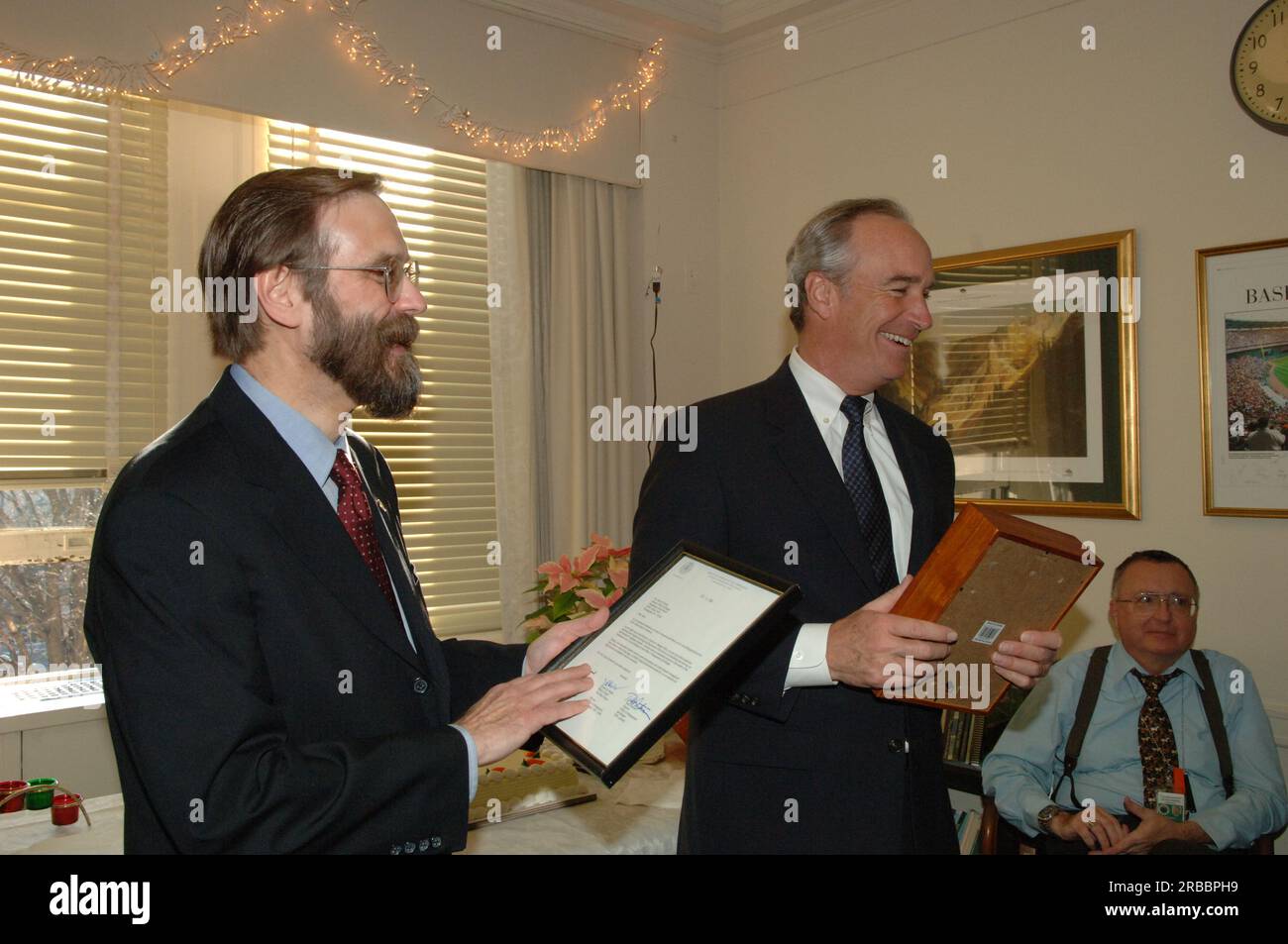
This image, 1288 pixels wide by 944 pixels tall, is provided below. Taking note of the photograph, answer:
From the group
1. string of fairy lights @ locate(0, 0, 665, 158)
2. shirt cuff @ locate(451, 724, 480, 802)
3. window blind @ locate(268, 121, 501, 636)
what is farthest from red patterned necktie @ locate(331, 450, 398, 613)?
window blind @ locate(268, 121, 501, 636)

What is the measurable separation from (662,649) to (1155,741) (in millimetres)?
2349

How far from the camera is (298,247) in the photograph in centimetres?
160

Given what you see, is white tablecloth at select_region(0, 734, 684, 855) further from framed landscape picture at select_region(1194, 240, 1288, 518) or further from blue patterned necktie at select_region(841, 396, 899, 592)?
framed landscape picture at select_region(1194, 240, 1288, 518)

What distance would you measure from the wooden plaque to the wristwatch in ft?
4.98

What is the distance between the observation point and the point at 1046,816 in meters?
3.13

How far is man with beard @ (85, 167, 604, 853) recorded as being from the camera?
1.26 m

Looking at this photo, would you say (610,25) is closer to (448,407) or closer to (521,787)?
(448,407)

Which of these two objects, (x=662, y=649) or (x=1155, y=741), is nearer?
(x=662, y=649)

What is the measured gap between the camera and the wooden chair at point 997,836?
331 centimetres

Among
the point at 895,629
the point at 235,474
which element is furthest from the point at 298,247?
the point at 895,629

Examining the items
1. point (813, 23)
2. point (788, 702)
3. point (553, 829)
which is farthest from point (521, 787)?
point (813, 23)

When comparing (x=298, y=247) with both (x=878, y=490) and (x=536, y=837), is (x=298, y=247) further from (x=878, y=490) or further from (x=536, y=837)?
(x=536, y=837)

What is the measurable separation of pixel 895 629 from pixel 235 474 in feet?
3.31

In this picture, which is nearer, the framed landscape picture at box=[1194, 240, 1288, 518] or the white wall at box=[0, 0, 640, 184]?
the framed landscape picture at box=[1194, 240, 1288, 518]
